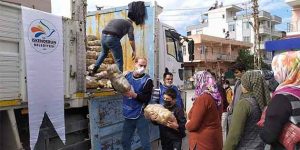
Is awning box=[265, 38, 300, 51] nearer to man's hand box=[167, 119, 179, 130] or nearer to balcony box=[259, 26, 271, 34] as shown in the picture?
man's hand box=[167, 119, 179, 130]

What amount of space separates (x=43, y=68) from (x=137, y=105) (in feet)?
5.01

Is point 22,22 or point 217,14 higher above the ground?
point 217,14

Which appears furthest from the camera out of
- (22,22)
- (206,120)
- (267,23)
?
(267,23)

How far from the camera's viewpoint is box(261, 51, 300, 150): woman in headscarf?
268 centimetres

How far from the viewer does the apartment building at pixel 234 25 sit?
210ft

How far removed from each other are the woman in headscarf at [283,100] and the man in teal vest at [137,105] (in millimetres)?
2725

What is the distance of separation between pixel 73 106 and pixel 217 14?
67784 mm

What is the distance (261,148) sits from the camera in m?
3.45

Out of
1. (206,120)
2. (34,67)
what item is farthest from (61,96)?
(206,120)

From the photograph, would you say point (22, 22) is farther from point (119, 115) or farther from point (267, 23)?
point (267, 23)

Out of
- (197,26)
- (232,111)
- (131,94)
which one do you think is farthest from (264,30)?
(232,111)

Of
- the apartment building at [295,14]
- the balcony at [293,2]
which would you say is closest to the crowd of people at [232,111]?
the apartment building at [295,14]

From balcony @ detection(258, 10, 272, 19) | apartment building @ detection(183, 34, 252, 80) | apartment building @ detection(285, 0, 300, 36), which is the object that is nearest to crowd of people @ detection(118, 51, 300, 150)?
apartment building @ detection(285, 0, 300, 36)

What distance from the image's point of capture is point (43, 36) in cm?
457
